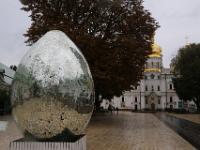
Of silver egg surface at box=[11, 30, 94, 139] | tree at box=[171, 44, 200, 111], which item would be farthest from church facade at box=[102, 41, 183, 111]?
silver egg surface at box=[11, 30, 94, 139]

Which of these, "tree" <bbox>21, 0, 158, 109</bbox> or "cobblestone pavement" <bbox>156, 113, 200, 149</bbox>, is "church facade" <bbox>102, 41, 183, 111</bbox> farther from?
"cobblestone pavement" <bbox>156, 113, 200, 149</bbox>

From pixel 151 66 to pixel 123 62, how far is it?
265ft

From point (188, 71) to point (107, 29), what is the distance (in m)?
31.8

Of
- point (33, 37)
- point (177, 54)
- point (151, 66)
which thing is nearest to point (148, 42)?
point (33, 37)

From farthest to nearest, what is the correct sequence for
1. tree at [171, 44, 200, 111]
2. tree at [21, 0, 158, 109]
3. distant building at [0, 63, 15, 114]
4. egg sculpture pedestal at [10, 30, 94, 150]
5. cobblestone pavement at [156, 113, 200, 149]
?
tree at [171, 44, 200, 111]
distant building at [0, 63, 15, 114]
tree at [21, 0, 158, 109]
cobblestone pavement at [156, 113, 200, 149]
egg sculpture pedestal at [10, 30, 94, 150]

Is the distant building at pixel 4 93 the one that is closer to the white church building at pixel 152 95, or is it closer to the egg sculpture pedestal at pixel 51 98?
the egg sculpture pedestal at pixel 51 98

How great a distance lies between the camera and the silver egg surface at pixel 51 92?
8.45 m

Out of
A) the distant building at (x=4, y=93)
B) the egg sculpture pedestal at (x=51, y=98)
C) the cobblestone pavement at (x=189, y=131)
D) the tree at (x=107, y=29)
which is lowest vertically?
the cobblestone pavement at (x=189, y=131)

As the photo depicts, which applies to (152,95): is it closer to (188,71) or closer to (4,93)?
(188,71)

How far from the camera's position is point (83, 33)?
2886cm

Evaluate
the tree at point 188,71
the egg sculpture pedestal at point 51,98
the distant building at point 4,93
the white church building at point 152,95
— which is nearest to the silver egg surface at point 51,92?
the egg sculpture pedestal at point 51,98

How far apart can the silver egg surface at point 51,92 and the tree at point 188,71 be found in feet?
170

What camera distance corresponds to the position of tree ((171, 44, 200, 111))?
59.0 meters

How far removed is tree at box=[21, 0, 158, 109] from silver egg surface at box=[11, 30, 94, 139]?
62.9 ft
